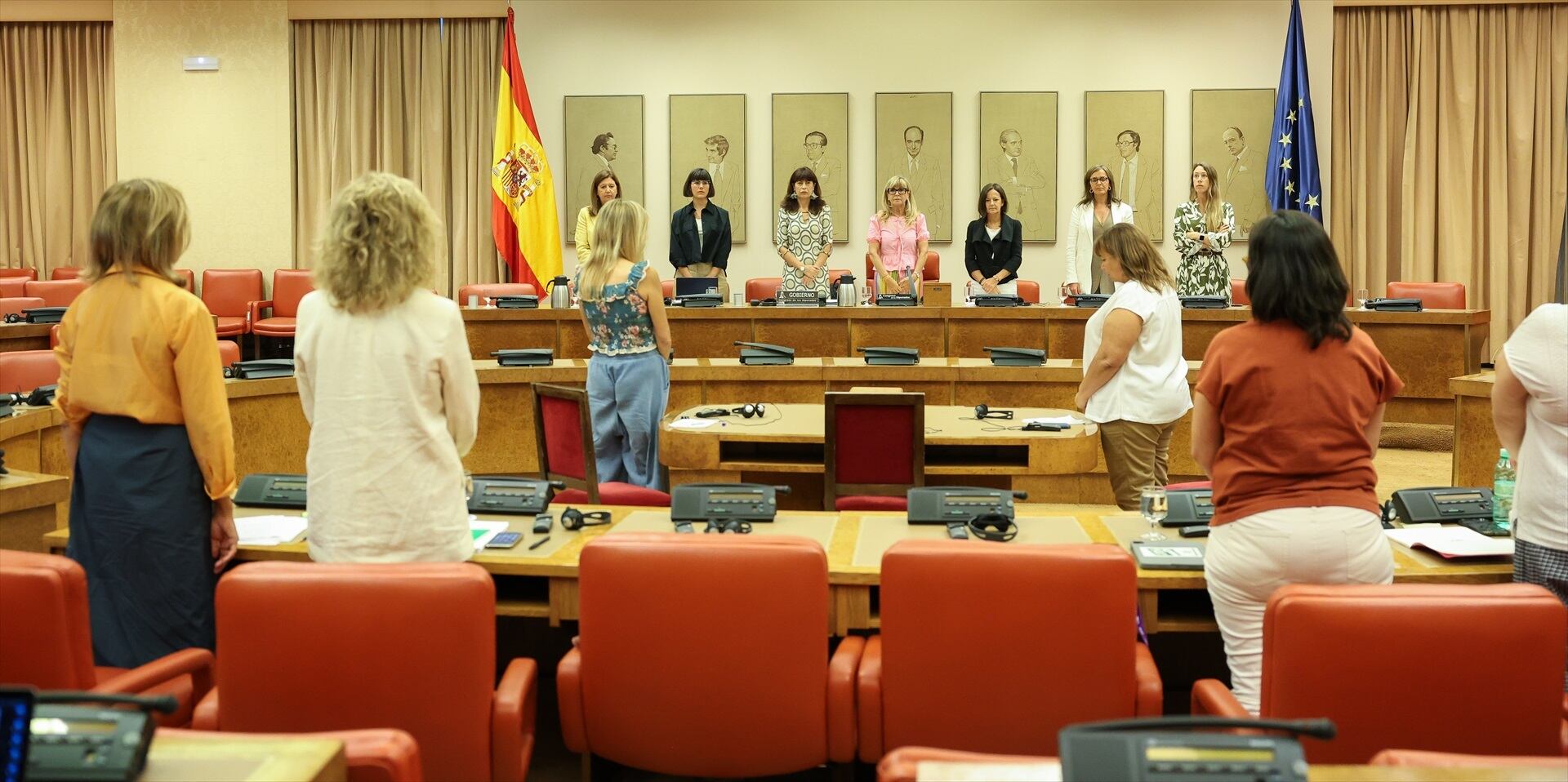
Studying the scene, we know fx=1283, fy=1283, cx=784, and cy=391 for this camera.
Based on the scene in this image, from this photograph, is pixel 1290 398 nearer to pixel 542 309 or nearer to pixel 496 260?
pixel 542 309

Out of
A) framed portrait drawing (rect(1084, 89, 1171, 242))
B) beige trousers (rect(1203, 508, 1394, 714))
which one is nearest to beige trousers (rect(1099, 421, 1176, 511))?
beige trousers (rect(1203, 508, 1394, 714))

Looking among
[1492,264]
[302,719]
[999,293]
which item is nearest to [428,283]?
[302,719]

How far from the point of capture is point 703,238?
8.60 m

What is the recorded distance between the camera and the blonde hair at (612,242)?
5.07 meters

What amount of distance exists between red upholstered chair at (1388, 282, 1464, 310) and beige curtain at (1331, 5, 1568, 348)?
7.38 ft

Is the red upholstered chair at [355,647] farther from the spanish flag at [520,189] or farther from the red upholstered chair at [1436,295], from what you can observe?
the spanish flag at [520,189]

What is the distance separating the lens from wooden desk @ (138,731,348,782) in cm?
143

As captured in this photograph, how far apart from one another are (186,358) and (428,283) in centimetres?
58

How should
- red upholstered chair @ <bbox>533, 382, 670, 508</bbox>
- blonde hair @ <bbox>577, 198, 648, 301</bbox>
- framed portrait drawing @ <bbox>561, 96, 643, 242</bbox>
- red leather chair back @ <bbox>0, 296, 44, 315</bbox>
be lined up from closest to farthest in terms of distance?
red upholstered chair @ <bbox>533, 382, 670, 508</bbox>, blonde hair @ <bbox>577, 198, 648, 301</bbox>, red leather chair back @ <bbox>0, 296, 44, 315</bbox>, framed portrait drawing @ <bbox>561, 96, 643, 242</bbox>

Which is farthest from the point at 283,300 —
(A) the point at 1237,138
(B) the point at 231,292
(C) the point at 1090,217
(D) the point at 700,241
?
(A) the point at 1237,138

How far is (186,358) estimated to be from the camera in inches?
108

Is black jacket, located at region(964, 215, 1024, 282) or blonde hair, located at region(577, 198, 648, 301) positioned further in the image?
black jacket, located at region(964, 215, 1024, 282)

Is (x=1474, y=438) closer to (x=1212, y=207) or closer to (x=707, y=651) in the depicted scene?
(x=1212, y=207)

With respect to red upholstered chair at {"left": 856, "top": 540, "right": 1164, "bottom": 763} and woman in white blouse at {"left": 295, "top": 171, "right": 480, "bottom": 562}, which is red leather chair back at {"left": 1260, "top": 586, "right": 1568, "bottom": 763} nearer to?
red upholstered chair at {"left": 856, "top": 540, "right": 1164, "bottom": 763}
